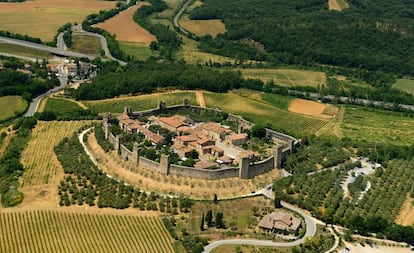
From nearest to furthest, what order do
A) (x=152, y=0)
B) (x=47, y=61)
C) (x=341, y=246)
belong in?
(x=341, y=246), (x=47, y=61), (x=152, y=0)

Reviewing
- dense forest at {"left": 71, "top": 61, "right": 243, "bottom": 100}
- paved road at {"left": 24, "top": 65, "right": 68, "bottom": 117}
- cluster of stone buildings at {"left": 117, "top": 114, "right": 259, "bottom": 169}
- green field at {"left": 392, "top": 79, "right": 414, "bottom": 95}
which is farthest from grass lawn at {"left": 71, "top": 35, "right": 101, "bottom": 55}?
green field at {"left": 392, "top": 79, "right": 414, "bottom": 95}

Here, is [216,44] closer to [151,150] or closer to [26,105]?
[26,105]

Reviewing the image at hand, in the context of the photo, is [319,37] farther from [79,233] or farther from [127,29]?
[79,233]

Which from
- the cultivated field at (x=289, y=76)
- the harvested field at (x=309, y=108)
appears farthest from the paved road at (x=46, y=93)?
the harvested field at (x=309, y=108)

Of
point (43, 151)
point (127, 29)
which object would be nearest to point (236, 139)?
point (43, 151)

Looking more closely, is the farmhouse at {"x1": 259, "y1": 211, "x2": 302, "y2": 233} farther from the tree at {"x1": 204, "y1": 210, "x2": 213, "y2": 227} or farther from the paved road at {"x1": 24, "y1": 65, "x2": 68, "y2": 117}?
the paved road at {"x1": 24, "y1": 65, "x2": 68, "y2": 117}

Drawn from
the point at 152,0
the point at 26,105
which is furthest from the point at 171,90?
the point at 152,0

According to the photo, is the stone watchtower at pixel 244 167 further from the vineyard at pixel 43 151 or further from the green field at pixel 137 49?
the green field at pixel 137 49
